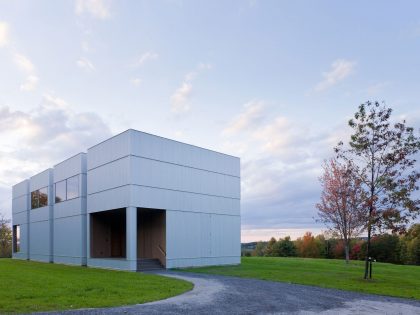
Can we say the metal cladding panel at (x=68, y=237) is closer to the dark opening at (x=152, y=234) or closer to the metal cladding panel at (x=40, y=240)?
the metal cladding panel at (x=40, y=240)

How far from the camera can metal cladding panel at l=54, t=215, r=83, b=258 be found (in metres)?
31.4

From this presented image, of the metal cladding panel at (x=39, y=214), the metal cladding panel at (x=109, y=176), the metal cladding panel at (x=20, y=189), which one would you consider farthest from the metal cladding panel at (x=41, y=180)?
the metal cladding panel at (x=109, y=176)

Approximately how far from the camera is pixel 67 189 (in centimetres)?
3419

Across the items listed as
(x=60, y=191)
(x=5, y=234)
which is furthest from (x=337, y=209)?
(x=5, y=234)

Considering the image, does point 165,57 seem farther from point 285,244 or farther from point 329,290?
point 285,244

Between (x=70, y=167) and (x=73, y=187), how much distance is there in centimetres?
162

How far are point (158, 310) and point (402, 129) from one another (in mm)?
14669

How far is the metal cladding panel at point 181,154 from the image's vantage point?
26.1 metres

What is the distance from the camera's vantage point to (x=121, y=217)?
3394 centimetres

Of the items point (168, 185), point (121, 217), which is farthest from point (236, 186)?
point (121, 217)

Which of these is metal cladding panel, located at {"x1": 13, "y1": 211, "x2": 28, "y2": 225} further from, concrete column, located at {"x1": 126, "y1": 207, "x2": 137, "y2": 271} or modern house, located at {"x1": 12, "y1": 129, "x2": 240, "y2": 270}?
concrete column, located at {"x1": 126, "y1": 207, "x2": 137, "y2": 271}

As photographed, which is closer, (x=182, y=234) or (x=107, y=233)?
(x=182, y=234)

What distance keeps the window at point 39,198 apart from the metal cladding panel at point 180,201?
16.5m

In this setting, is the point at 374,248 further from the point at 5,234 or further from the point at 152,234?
the point at 5,234
